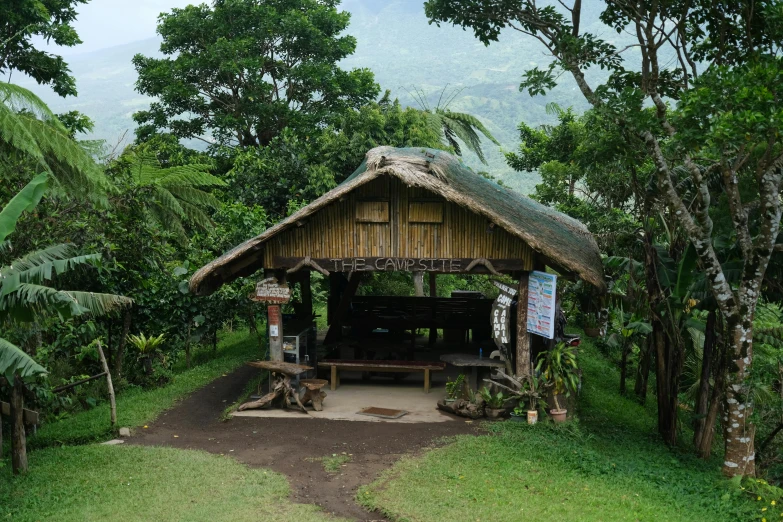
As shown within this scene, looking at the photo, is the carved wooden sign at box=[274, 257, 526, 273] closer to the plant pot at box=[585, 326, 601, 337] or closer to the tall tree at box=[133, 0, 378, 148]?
the plant pot at box=[585, 326, 601, 337]

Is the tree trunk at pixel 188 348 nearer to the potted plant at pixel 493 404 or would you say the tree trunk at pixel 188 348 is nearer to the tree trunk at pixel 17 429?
the tree trunk at pixel 17 429

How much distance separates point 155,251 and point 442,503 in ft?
26.7

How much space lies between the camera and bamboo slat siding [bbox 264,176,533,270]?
1202 cm

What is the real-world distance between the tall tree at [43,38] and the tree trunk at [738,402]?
16777 mm

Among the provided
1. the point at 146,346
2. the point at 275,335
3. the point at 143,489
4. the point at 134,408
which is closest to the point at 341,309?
the point at 275,335

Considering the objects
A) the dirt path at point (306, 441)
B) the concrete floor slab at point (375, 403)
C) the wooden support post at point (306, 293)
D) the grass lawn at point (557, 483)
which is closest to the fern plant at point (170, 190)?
the wooden support post at point (306, 293)

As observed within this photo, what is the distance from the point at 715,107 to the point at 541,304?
398cm

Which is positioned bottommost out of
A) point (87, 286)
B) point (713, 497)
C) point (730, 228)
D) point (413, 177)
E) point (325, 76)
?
point (713, 497)

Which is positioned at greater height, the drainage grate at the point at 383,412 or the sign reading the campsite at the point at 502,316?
the sign reading the campsite at the point at 502,316

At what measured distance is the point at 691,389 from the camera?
14477mm

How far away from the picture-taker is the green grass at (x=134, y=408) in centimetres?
1106

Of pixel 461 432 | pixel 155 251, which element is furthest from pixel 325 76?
pixel 461 432

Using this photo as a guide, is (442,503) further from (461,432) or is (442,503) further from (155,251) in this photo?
(155,251)

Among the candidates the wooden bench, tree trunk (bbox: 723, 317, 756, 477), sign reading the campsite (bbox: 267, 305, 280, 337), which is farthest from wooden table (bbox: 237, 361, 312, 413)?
tree trunk (bbox: 723, 317, 756, 477)
